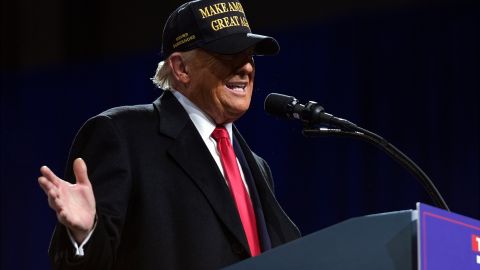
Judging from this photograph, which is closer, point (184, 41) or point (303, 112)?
point (303, 112)

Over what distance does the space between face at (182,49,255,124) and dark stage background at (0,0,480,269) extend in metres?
2.05

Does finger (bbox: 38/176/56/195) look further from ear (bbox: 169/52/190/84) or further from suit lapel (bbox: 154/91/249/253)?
ear (bbox: 169/52/190/84)

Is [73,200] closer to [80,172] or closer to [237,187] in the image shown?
[80,172]

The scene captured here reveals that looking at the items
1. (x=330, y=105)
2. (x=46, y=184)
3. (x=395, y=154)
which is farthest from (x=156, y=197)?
(x=330, y=105)

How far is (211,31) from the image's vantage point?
1.91m

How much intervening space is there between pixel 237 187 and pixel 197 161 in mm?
119

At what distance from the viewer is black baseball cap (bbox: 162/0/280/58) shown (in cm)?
191

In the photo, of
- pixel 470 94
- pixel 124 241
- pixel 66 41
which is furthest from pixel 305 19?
pixel 124 241

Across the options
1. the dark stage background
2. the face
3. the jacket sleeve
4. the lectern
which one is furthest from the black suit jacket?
the dark stage background

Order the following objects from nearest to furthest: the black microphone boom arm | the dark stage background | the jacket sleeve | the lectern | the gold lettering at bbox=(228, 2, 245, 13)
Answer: the lectern → the jacket sleeve → the black microphone boom arm → the gold lettering at bbox=(228, 2, 245, 13) → the dark stage background

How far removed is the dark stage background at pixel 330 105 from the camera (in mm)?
3828

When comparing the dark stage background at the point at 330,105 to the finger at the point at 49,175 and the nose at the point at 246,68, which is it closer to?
the nose at the point at 246,68

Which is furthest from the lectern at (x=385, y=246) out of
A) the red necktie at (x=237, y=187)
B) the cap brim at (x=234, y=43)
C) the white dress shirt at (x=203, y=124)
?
the cap brim at (x=234, y=43)

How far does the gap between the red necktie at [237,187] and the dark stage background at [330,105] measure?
6.79 ft
